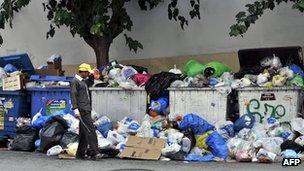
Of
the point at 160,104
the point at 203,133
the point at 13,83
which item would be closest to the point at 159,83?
the point at 160,104

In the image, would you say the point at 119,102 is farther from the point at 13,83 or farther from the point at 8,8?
the point at 8,8

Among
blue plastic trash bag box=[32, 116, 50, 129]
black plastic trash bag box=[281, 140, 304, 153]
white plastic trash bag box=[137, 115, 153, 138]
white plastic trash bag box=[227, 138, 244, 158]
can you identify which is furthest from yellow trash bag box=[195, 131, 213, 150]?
blue plastic trash bag box=[32, 116, 50, 129]

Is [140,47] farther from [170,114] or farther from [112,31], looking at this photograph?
[170,114]

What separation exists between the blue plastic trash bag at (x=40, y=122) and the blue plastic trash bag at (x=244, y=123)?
11.6 ft

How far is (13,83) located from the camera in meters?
11.2

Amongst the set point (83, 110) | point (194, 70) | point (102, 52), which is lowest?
point (83, 110)

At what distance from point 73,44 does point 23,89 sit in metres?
3.66

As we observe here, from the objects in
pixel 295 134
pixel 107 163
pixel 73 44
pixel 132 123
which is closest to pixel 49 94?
Answer: pixel 132 123

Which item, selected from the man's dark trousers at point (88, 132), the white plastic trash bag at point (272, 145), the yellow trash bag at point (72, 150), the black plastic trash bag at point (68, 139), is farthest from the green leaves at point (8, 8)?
the white plastic trash bag at point (272, 145)

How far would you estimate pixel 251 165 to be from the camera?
8.48 metres

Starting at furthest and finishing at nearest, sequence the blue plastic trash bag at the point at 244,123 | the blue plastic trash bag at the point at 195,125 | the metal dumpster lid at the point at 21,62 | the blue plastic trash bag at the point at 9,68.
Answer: the metal dumpster lid at the point at 21,62 < the blue plastic trash bag at the point at 9,68 < the blue plastic trash bag at the point at 244,123 < the blue plastic trash bag at the point at 195,125

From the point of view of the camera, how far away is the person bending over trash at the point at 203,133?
9.02 meters

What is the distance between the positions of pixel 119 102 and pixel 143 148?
1676mm

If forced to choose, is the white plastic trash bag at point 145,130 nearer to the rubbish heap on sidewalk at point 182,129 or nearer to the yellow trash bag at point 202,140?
the rubbish heap on sidewalk at point 182,129
